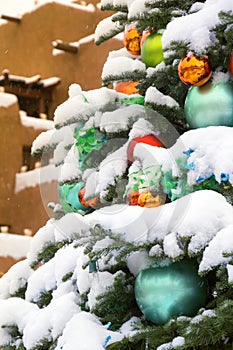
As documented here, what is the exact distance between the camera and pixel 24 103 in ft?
45.1

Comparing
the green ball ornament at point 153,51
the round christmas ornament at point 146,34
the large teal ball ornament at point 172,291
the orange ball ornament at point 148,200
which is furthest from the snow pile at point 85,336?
the round christmas ornament at point 146,34

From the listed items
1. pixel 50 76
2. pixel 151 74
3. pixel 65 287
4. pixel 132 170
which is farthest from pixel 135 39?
pixel 50 76

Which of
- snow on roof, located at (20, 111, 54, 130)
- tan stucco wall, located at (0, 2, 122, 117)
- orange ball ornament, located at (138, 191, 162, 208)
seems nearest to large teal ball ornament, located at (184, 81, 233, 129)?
orange ball ornament, located at (138, 191, 162, 208)

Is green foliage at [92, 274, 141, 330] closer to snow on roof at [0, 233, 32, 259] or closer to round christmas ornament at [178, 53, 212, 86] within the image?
round christmas ornament at [178, 53, 212, 86]

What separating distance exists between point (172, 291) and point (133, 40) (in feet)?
4.42

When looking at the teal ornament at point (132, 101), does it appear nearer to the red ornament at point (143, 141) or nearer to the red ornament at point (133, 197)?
the red ornament at point (143, 141)

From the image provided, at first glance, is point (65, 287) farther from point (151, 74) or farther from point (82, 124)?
point (151, 74)

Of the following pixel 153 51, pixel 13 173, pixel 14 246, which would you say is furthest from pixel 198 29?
pixel 13 173

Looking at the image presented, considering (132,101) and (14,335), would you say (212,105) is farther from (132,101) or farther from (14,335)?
(14,335)

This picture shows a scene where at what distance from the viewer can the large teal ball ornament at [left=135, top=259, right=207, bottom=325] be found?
2439 mm

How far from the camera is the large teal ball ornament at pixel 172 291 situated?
244 cm

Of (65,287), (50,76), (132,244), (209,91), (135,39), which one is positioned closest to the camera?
(132,244)

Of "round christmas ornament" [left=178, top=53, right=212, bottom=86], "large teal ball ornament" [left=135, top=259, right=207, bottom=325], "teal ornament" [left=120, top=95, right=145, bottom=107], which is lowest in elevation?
"large teal ball ornament" [left=135, top=259, right=207, bottom=325]

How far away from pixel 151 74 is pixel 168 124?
0.24m
